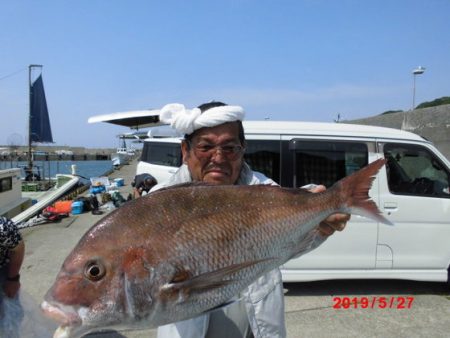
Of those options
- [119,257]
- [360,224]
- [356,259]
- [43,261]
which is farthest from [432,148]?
[43,261]

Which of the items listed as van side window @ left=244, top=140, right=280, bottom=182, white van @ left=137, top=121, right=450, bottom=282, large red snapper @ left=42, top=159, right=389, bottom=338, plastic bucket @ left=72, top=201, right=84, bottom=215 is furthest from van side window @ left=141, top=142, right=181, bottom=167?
large red snapper @ left=42, top=159, right=389, bottom=338

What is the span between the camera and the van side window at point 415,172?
17.5 ft

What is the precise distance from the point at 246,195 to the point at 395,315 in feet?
13.7

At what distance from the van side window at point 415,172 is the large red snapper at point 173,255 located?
13.8ft

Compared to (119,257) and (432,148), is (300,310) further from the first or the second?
(119,257)

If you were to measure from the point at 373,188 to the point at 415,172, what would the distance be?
0.85 metres

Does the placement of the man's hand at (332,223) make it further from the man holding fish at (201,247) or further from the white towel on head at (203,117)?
the white towel on head at (203,117)

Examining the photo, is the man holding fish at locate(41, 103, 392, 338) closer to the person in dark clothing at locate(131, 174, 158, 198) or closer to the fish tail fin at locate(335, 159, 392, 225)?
the fish tail fin at locate(335, 159, 392, 225)

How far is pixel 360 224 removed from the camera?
17.1 ft

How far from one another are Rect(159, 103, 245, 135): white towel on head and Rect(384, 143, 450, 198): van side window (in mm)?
4098

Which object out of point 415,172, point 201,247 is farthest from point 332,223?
point 415,172

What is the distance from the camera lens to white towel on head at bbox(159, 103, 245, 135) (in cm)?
190

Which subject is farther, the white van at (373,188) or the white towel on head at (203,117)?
the white van at (373,188)
